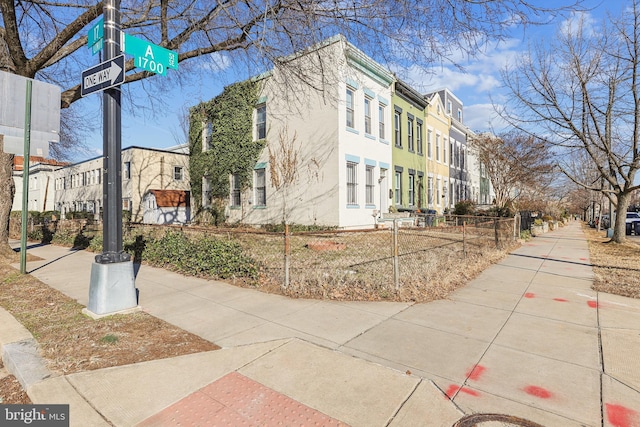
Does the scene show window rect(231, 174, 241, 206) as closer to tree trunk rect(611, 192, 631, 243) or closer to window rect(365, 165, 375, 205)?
window rect(365, 165, 375, 205)

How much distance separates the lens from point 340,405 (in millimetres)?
2791

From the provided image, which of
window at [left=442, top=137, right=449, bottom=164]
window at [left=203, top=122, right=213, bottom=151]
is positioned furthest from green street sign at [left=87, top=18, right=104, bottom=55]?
window at [left=442, top=137, right=449, bottom=164]

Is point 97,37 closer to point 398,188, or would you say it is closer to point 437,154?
point 398,188

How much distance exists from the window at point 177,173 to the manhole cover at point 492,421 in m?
30.2

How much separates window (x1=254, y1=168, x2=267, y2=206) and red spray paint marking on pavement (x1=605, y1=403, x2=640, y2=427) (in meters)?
15.8

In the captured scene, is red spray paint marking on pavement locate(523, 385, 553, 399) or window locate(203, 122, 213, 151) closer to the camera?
red spray paint marking on pavement locate(523, 385, 553, 399)

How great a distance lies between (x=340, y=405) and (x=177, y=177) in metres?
29.9

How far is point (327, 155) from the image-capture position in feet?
50.8

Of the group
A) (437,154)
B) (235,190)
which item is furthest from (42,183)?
(437,154)

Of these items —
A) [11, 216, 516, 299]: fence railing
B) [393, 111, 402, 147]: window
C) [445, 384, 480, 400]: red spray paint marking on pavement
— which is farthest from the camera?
[393, 111, 402, 147]: window

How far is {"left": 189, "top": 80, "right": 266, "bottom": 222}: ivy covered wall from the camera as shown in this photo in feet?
59.4

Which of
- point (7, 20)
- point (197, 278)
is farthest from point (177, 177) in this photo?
point (197, 278)

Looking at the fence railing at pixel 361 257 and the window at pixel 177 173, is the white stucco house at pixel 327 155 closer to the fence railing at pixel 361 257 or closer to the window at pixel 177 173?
the fence railing at pixel 361 257

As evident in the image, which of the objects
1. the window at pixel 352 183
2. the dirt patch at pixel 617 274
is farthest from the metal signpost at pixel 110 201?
the window at pixel 352 183
